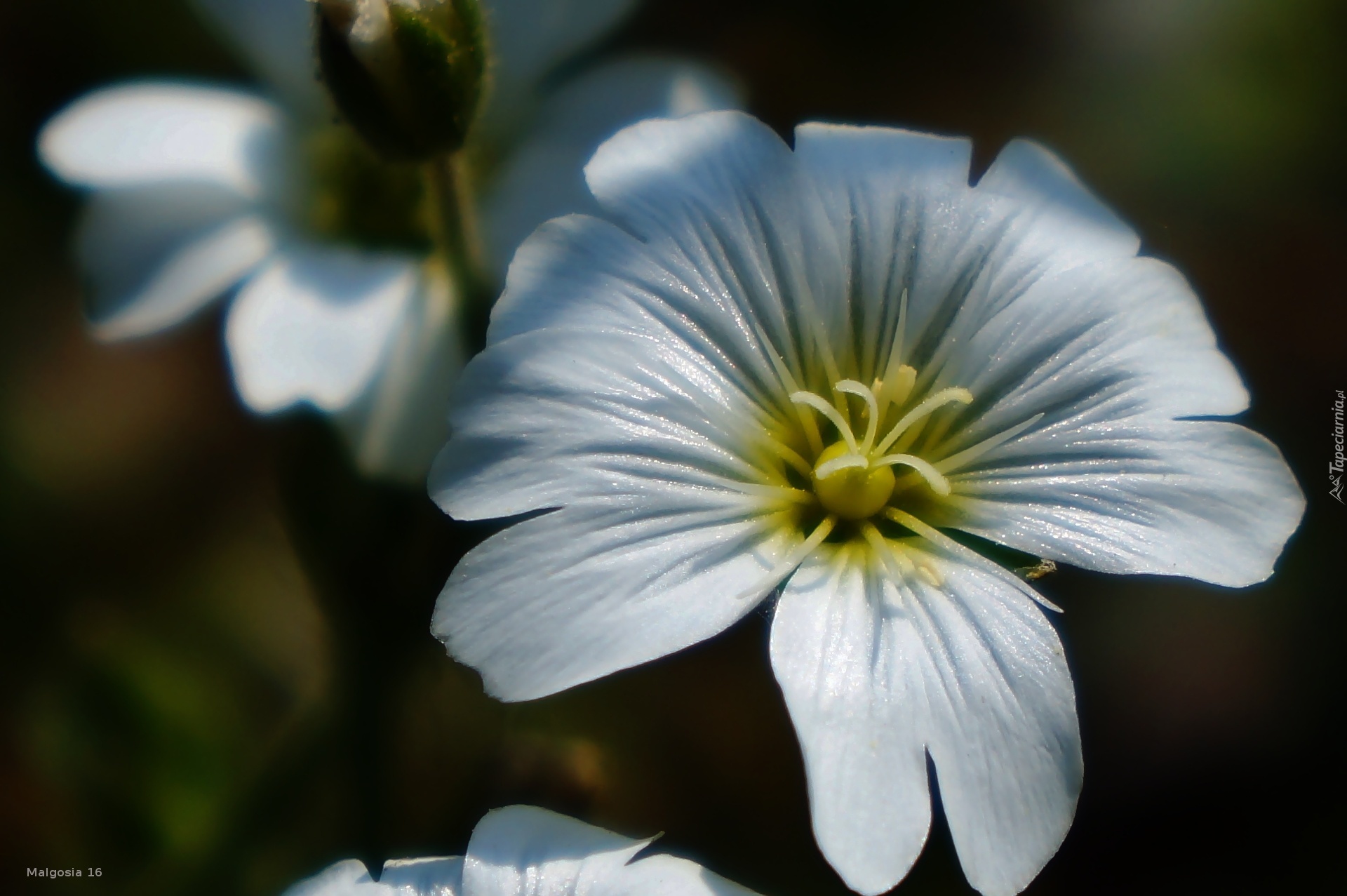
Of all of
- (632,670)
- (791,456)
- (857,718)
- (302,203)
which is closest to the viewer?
(857,718)

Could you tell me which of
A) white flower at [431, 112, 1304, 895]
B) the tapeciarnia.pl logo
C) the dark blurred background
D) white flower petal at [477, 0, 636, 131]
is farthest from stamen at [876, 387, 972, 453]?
the tapeciarnia.pl logo

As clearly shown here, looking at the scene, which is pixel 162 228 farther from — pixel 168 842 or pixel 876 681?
pixel 876 681

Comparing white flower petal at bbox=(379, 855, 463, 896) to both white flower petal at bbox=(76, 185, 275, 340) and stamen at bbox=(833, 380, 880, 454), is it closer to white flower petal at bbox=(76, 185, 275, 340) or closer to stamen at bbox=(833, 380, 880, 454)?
stamen at bbox=(833, 380, 880, 454)

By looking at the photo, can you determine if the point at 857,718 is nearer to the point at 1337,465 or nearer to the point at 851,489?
the point at 851,489

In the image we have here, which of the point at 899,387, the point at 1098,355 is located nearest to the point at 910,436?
the point at 899,387

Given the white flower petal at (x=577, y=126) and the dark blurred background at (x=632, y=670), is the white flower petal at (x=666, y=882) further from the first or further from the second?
the white flower petal at (x=577, y=126)

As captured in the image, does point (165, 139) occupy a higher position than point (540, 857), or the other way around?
point (165, 139)

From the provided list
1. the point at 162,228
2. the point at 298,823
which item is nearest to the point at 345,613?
the point at 298,823
